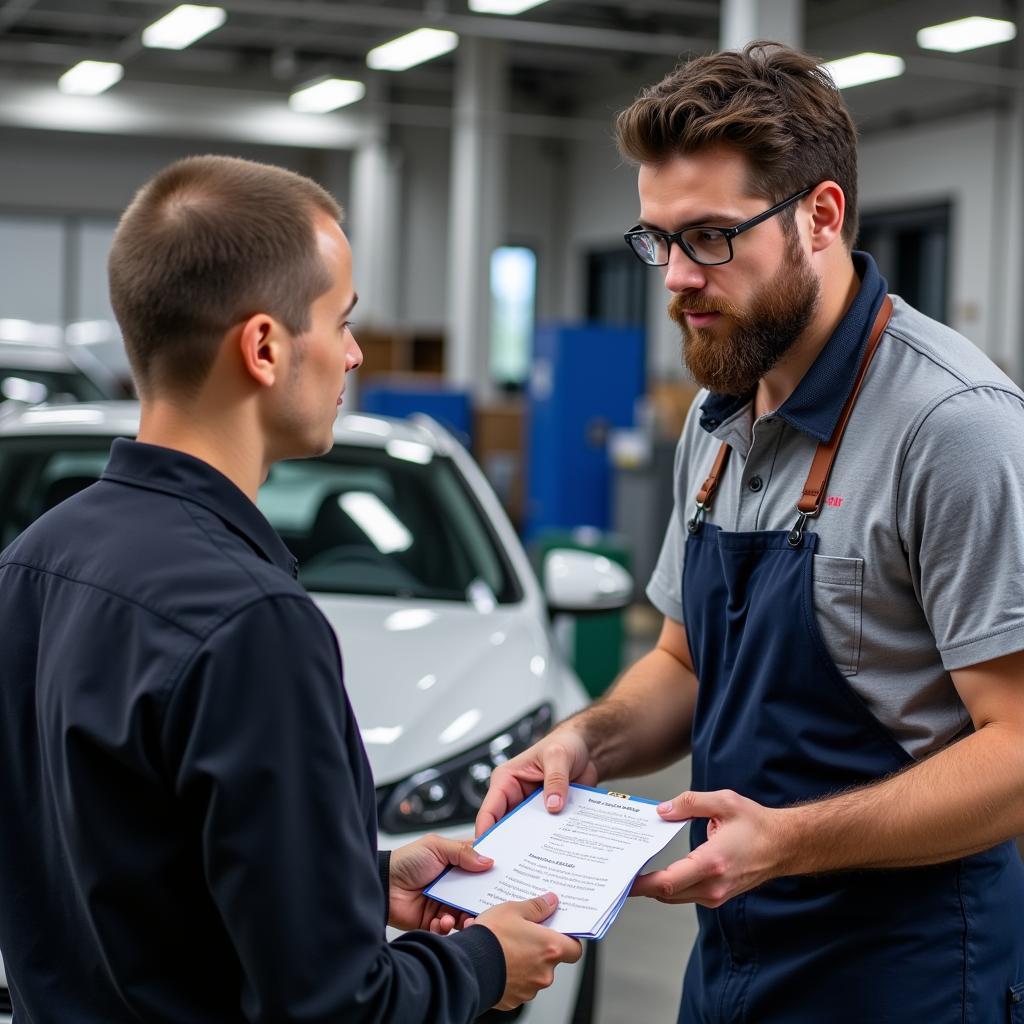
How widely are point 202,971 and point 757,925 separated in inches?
26.7

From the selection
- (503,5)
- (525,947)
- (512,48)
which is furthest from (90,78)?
(525,947)

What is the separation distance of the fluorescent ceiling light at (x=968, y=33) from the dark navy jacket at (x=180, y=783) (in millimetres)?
10140

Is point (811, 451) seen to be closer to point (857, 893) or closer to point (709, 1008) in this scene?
point (857, 893)

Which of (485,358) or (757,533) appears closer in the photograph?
(757,533)

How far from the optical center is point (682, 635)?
1710 millimetres

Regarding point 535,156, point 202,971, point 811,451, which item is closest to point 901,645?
point 811,451

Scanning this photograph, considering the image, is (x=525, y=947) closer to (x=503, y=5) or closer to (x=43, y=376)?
(x=43, y=376)

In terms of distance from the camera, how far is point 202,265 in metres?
1.00

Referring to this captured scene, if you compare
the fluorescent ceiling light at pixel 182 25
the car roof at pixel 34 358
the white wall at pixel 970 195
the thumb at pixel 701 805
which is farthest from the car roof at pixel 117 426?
the fluorescent ceiling light at pixel 182 25

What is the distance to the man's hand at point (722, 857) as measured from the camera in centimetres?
126

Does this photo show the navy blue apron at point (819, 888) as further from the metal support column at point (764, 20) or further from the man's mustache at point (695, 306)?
the metal support column at point (764, 20)

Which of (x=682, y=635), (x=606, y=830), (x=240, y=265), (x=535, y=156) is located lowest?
(x=606, y=830)

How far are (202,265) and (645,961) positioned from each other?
2633mm

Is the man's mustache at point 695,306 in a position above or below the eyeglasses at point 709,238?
below
